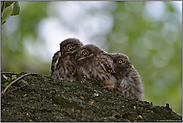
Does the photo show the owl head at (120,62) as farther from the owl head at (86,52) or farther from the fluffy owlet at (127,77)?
→ the owl head at (86,52)

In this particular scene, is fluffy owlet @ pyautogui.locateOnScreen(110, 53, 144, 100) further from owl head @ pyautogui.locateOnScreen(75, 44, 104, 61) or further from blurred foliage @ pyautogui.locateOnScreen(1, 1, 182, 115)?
blurred foliage @ pyautogui.locateOnScreen(1, 1, 182, 115)

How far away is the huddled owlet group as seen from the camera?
9.41 ft

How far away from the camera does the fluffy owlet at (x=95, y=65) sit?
110 inches

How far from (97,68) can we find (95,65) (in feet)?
0.21

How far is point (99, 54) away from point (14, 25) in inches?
120

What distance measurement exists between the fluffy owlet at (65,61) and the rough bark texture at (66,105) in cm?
92

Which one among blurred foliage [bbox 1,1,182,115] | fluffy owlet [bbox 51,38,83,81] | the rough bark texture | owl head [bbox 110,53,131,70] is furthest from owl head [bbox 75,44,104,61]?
blurred foliage [bbox 1,1,182,115]

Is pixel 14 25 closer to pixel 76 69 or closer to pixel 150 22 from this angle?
pixel 76 69

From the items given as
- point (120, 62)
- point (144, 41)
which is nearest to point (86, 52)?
point (120, 62)

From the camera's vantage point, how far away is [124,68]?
3.09 m

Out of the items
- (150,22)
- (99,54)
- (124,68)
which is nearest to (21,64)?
(99,54)

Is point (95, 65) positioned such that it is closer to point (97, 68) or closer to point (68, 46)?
point (97, 68)

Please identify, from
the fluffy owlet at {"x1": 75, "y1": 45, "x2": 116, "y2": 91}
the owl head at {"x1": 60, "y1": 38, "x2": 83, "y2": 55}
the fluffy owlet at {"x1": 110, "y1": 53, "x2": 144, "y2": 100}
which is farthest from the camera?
the owl head at {"x1": 60, "y1": 38, "x2": 83, "y2": 55}

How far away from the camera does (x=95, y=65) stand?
2.94 metres
